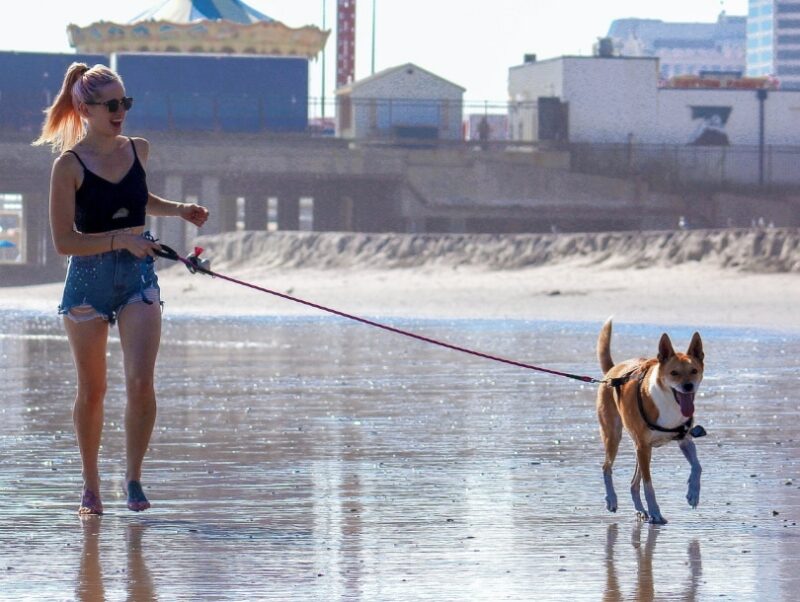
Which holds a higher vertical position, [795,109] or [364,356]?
[795,109]

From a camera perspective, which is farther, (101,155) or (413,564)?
(101,155)

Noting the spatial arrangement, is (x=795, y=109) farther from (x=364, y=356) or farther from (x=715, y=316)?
(x=364, y=356)

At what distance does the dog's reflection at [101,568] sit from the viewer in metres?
5.52

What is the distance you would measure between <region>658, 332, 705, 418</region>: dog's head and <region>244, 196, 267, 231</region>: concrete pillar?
60447 mm

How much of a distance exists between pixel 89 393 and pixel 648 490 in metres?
2.32

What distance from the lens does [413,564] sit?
6074mm

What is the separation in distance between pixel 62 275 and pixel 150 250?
46.3 m

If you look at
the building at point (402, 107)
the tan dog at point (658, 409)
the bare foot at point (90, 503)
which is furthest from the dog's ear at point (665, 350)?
the building at point (402, 107)

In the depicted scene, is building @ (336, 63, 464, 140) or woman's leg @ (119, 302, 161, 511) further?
building @ (336, 63, 464, 140)

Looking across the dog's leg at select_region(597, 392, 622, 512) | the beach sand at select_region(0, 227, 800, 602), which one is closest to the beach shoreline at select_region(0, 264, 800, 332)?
the beach sand at select_region(0, 227, 800, 602)

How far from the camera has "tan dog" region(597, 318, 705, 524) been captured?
23.4 feet

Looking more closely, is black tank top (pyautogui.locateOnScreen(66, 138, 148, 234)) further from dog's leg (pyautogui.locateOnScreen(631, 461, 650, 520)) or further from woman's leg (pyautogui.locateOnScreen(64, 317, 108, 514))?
dog's leg (pyautogui.locateOnScreen(631, 461, 650, 520))

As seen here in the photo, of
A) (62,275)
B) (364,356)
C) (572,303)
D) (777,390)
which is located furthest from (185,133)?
(777,390)

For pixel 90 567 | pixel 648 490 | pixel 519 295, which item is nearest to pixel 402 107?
pixel 519 295
